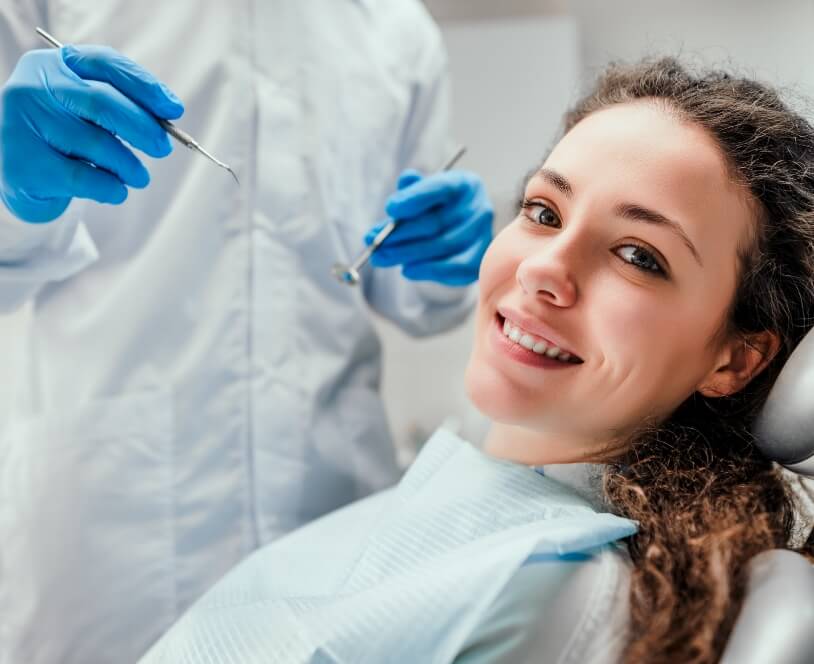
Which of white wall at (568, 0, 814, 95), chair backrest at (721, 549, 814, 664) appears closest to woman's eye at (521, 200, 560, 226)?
chair backrest at (721, 549, 814, 664)

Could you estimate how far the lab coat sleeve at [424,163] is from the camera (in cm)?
161

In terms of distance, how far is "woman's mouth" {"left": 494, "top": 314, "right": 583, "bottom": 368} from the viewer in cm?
104

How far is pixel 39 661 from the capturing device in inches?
48.0

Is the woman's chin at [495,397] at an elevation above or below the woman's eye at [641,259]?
below

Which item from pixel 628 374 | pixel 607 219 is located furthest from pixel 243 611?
pixel 607 219

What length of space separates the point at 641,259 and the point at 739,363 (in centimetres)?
20

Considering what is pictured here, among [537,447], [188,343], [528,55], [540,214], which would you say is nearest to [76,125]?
[188,343]

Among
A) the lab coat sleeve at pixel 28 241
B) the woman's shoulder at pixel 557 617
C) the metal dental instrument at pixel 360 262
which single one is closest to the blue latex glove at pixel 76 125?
the lab coat sleeve at pixel 28 241

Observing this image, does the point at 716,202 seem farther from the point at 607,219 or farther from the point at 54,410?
the point at 54,410

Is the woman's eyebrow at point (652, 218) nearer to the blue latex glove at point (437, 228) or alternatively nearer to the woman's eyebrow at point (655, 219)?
the woman's eyebrow at point (655, 219)

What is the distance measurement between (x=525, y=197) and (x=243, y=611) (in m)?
0.64

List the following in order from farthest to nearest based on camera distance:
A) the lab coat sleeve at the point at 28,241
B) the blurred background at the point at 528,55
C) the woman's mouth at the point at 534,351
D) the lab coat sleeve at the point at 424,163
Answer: the blurred background at the point at 528,55, the lab coat sleeve at the point at 424,163, the lab coat sleeve at the point at 28,241, the woman's mouth at the point at 534,351

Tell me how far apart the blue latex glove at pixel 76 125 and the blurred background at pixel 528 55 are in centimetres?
129

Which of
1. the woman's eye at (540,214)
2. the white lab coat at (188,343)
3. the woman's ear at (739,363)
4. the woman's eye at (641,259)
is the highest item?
the woman's eye at (641,259)
